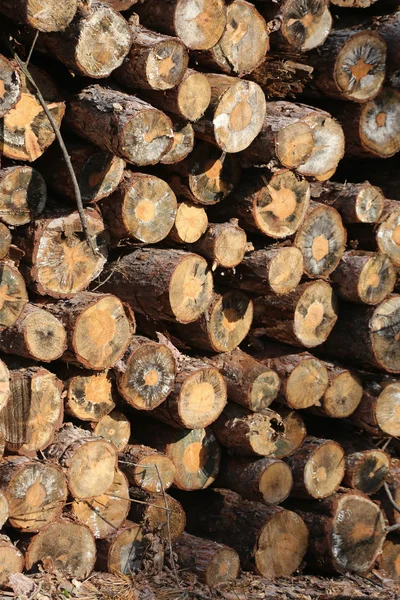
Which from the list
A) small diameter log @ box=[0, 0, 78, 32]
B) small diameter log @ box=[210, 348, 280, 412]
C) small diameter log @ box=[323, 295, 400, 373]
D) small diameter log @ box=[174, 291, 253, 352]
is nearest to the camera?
small diameter log @ box=[0, 0, 78, 32]

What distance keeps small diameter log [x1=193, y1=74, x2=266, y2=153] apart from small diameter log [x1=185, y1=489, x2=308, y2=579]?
215cm

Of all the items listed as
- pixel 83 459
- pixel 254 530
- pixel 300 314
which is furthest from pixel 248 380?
pixel 83 459

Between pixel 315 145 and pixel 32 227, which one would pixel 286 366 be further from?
pixel 32 227

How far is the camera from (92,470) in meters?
4.23

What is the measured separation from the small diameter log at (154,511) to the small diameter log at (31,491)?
608 mm

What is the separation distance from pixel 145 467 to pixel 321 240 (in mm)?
1744

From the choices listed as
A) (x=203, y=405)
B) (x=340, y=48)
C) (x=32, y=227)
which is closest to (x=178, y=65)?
(x=32, y=227)

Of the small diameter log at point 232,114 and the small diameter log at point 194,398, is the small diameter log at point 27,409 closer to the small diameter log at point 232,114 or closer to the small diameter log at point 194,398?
the small diameter log at point 194,398

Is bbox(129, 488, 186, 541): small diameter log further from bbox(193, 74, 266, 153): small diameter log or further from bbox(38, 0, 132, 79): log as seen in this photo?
bbox(38, 0, 132, 79): log

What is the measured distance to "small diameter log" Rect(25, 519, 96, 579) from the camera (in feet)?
13.4

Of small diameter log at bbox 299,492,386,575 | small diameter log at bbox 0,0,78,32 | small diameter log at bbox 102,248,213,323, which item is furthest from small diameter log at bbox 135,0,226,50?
small diameter log at bbox 299,492,386,575

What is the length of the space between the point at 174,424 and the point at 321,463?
1153 millimetres

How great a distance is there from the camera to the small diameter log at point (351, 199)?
5152 millimetres

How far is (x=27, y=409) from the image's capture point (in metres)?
3.95
